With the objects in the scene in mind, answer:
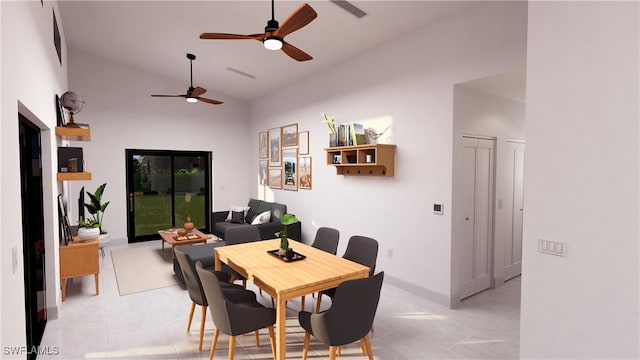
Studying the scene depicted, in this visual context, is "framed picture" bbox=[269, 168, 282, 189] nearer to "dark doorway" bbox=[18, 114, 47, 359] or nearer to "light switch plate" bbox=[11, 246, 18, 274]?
"dark doorway" bbox=[18, 114, 47, 359]

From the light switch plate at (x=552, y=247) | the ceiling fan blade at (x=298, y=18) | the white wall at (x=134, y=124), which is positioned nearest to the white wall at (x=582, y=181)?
the light switch plate at (x=552, y=247)

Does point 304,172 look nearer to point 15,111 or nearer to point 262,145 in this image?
point 262,145

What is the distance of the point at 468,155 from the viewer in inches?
155

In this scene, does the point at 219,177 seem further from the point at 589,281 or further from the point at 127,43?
the point at 589,281

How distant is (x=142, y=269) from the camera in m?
5.11

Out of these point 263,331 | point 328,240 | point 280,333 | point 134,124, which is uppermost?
point 134,124

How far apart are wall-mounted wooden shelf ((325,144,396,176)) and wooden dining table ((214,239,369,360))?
1.53 meters

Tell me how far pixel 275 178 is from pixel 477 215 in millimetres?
4302

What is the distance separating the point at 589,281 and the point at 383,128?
296 cm

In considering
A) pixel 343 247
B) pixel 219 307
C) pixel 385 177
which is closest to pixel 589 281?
pixel 219 307

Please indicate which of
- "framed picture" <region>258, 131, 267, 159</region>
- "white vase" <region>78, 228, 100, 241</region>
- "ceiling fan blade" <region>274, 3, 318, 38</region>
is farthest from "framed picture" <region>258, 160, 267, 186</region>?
"ceiling fan blade" <region>274, 3, 318, 38</region>

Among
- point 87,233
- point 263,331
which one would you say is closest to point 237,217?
point 87,233

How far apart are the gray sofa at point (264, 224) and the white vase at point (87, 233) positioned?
1.99 m

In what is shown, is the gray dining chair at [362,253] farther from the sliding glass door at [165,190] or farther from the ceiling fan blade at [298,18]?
the sliding glass door at [165,190]
